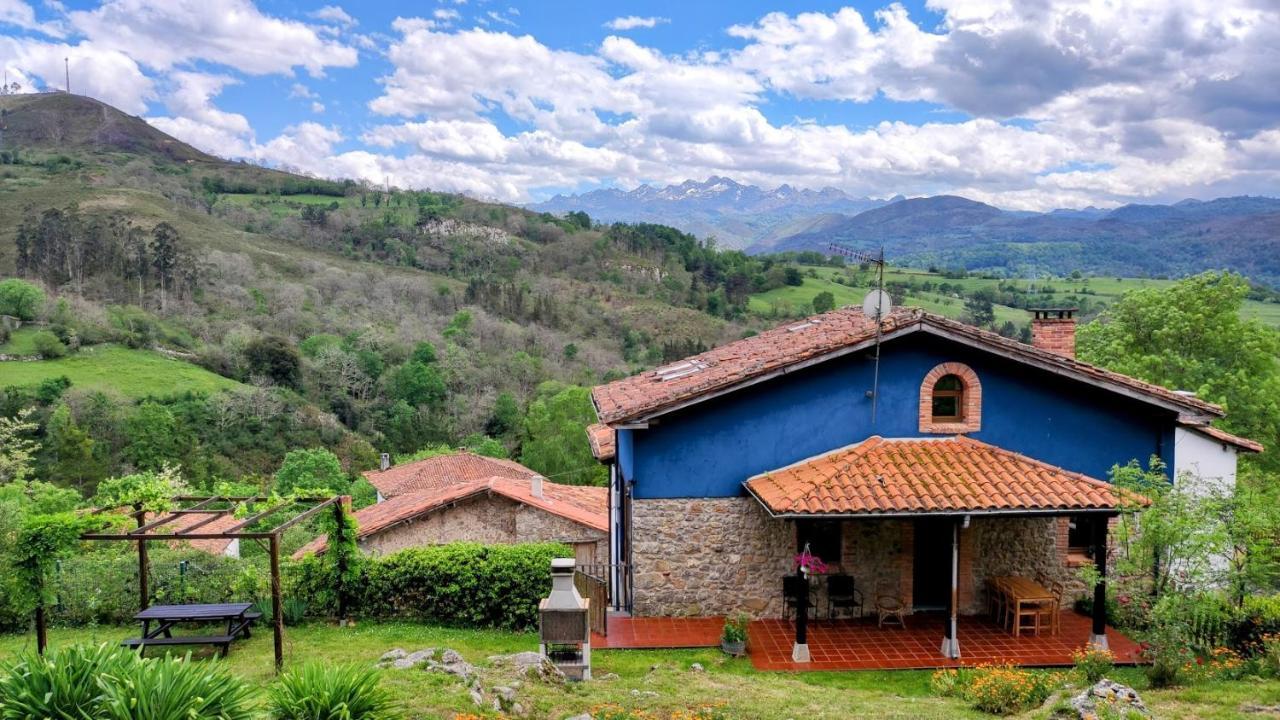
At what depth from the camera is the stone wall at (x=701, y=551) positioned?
12.9 meters

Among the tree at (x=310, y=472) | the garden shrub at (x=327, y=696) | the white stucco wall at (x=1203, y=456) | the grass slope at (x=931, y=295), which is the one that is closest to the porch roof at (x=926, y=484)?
the white stucco wall at (x=1203, y=456)

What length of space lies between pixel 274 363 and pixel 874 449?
56.2 metres

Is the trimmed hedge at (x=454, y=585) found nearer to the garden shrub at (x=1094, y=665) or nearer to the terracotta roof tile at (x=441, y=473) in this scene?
the garden shrub at (x=1094, y=665)

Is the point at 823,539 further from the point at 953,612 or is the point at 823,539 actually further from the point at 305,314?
Answer: the point at 305,314

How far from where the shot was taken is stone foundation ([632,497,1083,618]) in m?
13.0

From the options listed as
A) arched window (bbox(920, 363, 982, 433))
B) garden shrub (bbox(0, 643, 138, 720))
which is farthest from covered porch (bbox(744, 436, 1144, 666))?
garden shrub (bbox(0, 643, 138, 720))

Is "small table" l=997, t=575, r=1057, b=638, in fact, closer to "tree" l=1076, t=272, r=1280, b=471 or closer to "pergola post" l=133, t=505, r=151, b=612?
"pergola post" l=133, t=505, r=151, b=612

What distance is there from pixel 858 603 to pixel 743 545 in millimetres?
2199

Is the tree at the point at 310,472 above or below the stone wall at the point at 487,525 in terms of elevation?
below

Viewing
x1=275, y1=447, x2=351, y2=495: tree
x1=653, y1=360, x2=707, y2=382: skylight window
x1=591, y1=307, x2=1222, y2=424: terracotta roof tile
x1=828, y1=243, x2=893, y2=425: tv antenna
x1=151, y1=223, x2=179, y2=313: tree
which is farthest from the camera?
x1=151, y1=223, x2=179, y2=313: tree

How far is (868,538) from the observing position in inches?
520

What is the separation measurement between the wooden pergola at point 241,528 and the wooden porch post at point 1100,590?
11.3 metres

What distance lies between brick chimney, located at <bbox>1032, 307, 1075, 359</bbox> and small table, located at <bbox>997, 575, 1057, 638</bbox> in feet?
16.2

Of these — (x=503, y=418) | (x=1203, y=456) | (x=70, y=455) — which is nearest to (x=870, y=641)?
(x=1203, y=456)
